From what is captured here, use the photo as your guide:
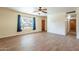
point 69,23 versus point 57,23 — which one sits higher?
point 69,23

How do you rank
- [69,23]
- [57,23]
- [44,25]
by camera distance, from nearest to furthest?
[57,23], [69,23], [44,25]

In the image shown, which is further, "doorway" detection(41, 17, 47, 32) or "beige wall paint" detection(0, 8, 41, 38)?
"doorway" detection(41, 17, 47, 32)

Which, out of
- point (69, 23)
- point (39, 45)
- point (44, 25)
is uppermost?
point (69, 23)

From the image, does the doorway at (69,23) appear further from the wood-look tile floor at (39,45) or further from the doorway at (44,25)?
the wood-look tile floor at (39,45)

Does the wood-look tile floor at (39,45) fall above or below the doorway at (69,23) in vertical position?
below

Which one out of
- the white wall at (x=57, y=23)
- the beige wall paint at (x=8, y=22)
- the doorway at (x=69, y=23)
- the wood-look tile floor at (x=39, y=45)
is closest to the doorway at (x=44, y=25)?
the white wall at (x=57, y=23)

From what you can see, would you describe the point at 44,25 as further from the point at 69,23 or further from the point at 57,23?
the point at 57,23

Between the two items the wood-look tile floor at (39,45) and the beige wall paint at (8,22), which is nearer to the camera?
the wood-look tile floor at (39,45)

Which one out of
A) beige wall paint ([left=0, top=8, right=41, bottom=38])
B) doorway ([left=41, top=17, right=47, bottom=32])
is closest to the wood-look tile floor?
beige wall paint ([left=0, top=8, right=41, bottom=38])

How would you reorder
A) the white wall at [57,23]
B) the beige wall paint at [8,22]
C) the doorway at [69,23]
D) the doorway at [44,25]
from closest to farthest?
the beige wall paint at [8,22] → the white wall at [57,23] → the doorway at [69,23] → the doorway at [44,25]

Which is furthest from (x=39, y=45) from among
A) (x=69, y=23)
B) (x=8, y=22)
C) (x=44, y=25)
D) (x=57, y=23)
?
(x=69, y=23)

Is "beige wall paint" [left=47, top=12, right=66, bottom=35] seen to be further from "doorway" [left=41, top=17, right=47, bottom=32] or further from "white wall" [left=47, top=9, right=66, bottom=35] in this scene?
"doorway" [left=41, top=17, right=47, bottom=32]
